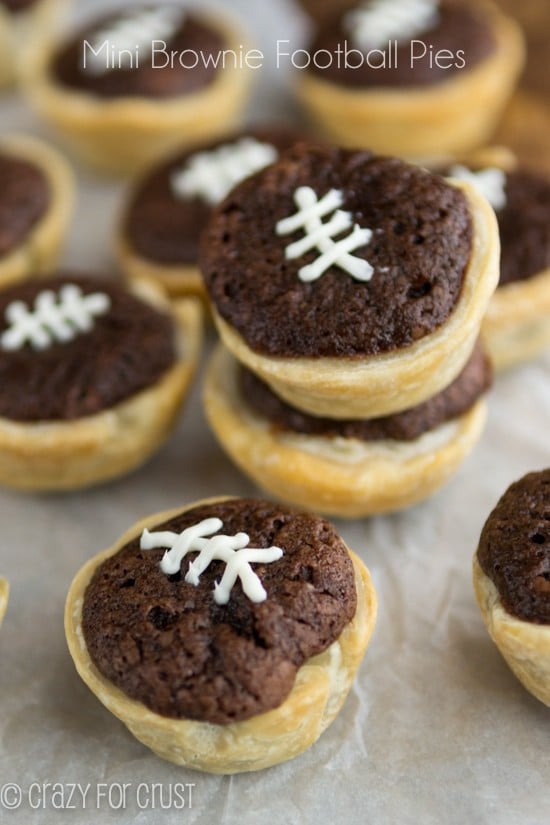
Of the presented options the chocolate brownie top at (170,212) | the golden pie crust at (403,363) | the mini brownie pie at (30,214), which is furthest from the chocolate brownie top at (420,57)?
the golden pie crust at (403,363)

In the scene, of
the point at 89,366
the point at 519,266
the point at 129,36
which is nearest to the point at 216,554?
the point at 89,366

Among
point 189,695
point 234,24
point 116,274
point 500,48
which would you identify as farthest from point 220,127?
point 189,695

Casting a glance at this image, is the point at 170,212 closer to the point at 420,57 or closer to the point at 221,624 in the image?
the point at 420,57

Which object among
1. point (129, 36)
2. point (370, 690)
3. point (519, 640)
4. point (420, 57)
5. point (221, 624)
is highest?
point (129, 36)

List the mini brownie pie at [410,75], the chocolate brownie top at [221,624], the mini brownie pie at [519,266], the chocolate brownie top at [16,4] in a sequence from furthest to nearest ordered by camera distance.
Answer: the chocolate brownie top at [16,4] → the mini brownie pie at [410,75] → the mini brownie pie at [519,266] → the chocolate brownie top at [221,624]

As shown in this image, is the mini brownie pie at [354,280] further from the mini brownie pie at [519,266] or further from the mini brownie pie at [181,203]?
the mini brownie pie at [181,203]

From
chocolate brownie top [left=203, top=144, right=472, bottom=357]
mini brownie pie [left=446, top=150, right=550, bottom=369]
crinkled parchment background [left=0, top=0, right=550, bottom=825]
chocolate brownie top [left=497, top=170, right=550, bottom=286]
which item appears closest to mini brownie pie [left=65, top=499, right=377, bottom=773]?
crinkled parchment background [left=0, top=0, right=550, bottom=825]
